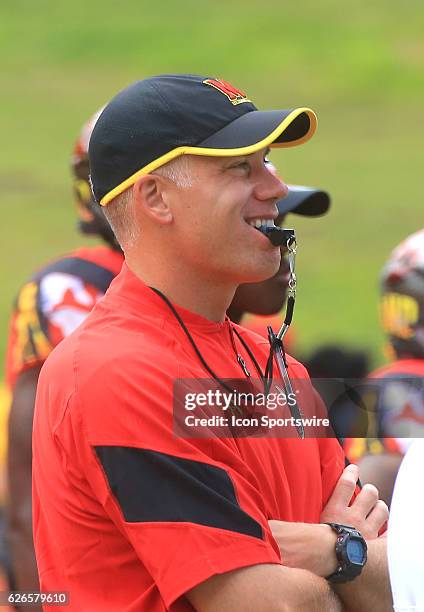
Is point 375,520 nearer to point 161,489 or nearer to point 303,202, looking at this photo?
point 161,489

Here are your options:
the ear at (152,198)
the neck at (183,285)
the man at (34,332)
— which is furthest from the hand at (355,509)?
the man at (34,332)

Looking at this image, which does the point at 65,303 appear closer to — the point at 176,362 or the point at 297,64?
the point at 176,362

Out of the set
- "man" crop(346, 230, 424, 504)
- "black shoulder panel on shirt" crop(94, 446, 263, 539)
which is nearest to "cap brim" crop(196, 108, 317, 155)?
"black shoulder panel on shirt" crop(94, 446, 263, 539)

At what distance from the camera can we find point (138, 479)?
2.96 meters

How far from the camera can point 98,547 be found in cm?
305

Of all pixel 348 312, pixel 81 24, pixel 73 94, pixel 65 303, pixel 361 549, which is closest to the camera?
pixel 361 549

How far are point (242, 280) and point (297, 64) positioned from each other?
19.8 meters

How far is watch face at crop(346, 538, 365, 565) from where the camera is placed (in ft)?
10.2

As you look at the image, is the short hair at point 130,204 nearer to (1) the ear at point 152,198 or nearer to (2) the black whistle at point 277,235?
(1) the ear at point 152,198

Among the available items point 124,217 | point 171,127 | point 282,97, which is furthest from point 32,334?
point 282,97

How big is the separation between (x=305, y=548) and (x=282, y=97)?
60.4ft

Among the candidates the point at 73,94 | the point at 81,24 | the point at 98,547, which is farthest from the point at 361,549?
the point at 81,24

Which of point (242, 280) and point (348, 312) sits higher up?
point (242, 280)

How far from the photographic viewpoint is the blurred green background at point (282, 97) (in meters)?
16.8
